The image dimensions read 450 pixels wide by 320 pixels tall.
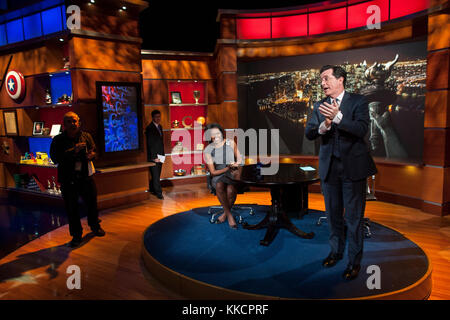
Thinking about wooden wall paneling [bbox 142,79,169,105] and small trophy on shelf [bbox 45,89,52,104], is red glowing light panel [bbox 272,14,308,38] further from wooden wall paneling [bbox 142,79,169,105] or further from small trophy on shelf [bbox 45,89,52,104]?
small trophy on shelf [bbox 45,89,52,104]

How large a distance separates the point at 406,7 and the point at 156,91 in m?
4.55

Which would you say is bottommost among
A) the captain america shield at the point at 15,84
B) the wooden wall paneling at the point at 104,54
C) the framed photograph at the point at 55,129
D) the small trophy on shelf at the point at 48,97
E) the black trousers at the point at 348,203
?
the black trousers at the point at 348,203

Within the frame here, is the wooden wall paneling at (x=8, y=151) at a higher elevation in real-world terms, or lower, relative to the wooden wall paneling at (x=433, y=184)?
higher

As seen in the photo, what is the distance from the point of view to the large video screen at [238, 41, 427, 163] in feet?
18.8

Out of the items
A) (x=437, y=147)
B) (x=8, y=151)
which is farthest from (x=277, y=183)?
(x=8, y=151)

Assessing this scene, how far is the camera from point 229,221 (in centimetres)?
429

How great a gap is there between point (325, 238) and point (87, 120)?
3.73 metres

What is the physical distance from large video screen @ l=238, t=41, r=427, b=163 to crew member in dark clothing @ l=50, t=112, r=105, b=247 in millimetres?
4042

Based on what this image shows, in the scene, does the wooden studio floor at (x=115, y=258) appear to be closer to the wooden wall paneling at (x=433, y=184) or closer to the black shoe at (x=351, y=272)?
the wooden wall paneling at (x=433, y=184)

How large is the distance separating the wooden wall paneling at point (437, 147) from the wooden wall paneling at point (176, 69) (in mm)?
4326

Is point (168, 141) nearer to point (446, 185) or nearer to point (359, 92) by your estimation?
point (359, 92)

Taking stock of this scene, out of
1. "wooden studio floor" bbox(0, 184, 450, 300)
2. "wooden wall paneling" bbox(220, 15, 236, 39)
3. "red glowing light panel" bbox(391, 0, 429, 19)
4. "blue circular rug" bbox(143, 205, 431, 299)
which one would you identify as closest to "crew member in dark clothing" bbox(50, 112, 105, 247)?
"wooden studio floor" bbox(0, 184, 450, 300)

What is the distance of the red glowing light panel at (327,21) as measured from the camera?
240 inches

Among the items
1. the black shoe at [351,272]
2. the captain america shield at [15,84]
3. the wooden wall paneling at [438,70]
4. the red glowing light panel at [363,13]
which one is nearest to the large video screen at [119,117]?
the captain america shield at [15,84]
